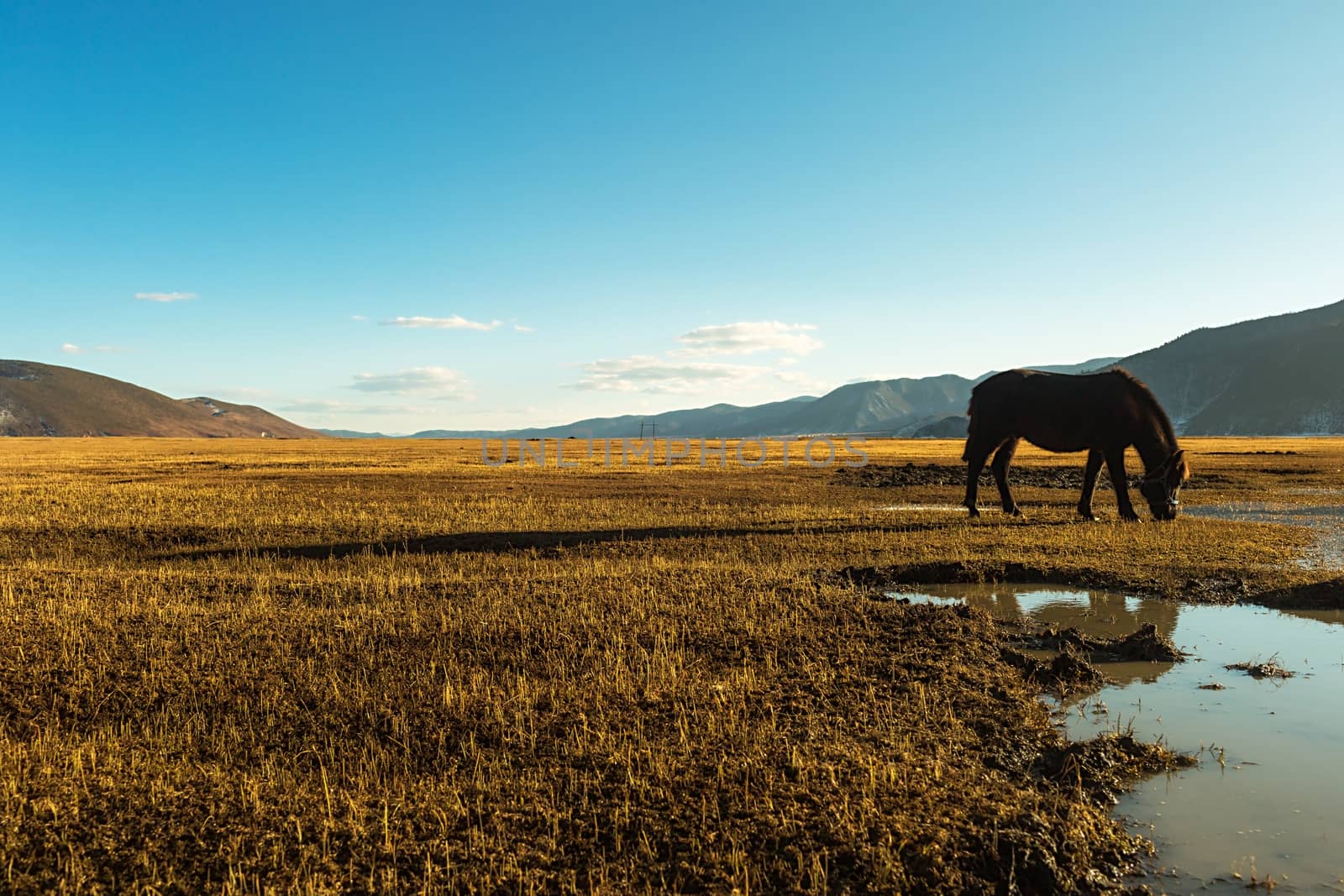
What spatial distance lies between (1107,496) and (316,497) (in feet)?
85.6

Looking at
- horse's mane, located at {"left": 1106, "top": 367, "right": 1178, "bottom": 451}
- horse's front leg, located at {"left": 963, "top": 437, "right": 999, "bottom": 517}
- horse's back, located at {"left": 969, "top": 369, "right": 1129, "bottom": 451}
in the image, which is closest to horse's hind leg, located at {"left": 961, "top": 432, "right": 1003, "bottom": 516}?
horse's front leg, located at {"left": 963, "top": 437, "right": 999, "bottom": 517}

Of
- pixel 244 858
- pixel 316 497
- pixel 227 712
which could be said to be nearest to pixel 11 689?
pixel 227 712

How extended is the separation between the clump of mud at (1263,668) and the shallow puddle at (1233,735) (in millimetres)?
97

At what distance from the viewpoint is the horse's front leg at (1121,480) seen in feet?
62.1

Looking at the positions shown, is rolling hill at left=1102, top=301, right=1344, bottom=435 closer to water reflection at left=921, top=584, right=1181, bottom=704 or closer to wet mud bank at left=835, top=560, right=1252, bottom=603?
wet mud bank at left=835, top=560, right=1252, bottom=603

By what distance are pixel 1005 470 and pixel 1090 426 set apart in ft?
9.41

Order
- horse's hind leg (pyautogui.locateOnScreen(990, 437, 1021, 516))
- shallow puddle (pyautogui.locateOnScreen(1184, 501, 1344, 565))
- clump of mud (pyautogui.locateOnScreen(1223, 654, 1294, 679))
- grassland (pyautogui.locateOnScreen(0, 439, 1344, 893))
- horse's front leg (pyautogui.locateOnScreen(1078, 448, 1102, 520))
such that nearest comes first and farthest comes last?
1. grassland (pyautogui.locateOnScreen(0, 439, 1344, 893))
2. clump of mud (pyautogui.locateOnScreen(1223, 654, 1294, 679))
3. shallow puddle (pyautogui.locateOnScreen(1184, 501, 1344, 565))
4. horse's front leg (pyautogui.locateOnScreen(1078, 448, 1102, 520))
5. horse's hind leg (pyautogui.locateOnScreen(990, 437, 1021, 516))

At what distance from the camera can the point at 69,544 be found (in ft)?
57.3

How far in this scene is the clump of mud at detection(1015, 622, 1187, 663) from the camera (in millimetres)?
8977

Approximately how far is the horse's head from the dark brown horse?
19 mm

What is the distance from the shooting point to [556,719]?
22.6 ft

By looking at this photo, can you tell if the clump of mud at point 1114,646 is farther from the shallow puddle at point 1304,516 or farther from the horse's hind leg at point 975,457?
the horse's hind leg at point 975,457

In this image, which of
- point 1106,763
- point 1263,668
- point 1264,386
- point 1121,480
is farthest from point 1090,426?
point 1264,386

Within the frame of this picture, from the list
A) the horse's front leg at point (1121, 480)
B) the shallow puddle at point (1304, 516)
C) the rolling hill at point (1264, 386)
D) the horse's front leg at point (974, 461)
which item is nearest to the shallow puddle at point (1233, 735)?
the shallow puddle at point (1304, 516)
